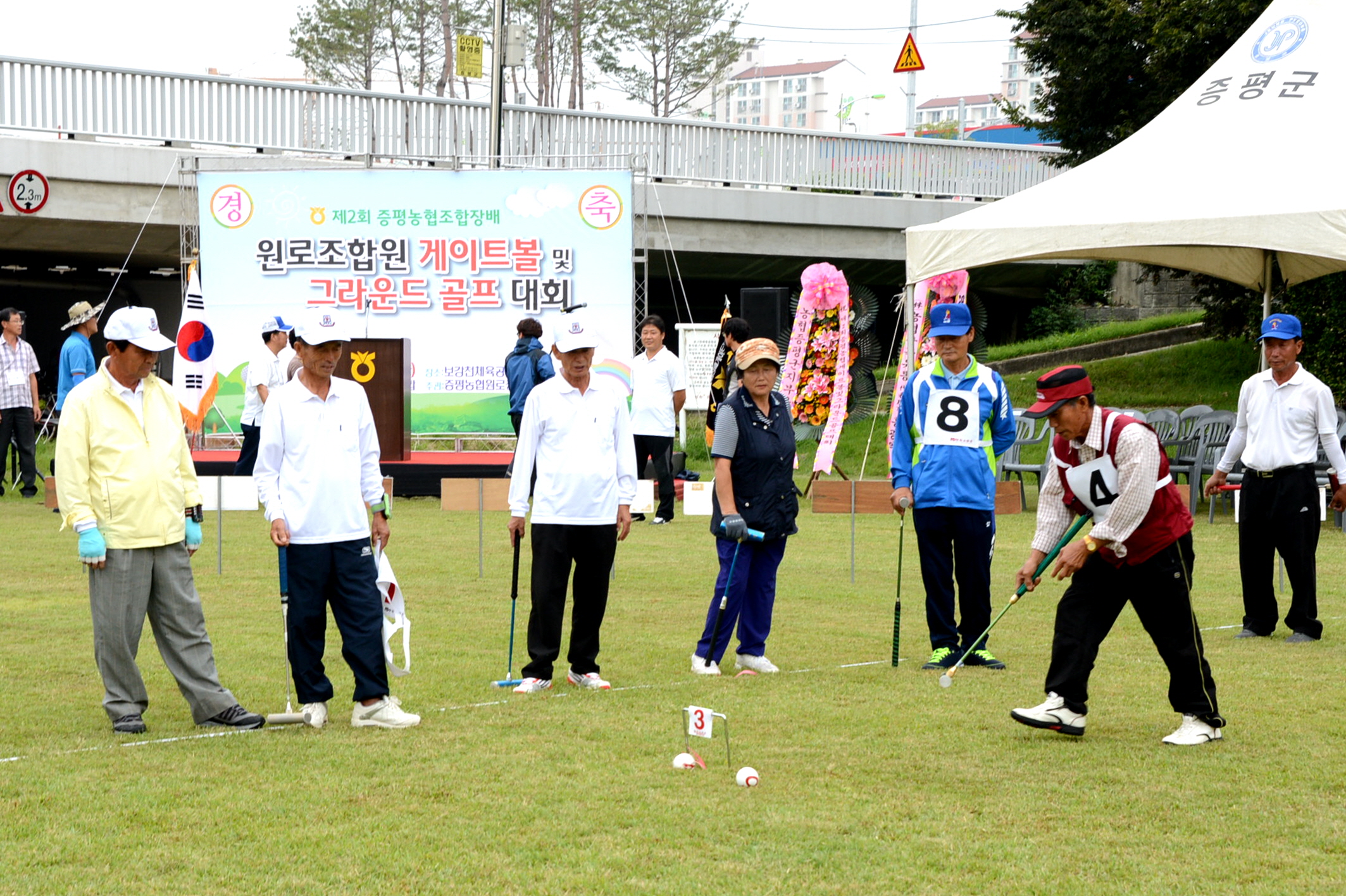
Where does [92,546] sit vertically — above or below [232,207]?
below

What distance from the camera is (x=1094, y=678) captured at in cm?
740

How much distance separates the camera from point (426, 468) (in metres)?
17.0

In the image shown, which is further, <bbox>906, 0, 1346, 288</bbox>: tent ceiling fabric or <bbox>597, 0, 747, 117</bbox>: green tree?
<bbox>597, 0, 747, 117</bbox>: green tree

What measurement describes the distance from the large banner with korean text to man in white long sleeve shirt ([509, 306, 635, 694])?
38.5 feet

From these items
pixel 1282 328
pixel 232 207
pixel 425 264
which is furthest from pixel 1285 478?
pixel 232 207

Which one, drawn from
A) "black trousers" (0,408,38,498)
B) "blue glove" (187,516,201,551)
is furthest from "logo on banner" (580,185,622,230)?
"blue glove" (187,516,201,551)

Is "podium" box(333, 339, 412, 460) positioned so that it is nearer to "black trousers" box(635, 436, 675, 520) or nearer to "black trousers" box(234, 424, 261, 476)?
"black trousers" box(234, 424, 261, 476)

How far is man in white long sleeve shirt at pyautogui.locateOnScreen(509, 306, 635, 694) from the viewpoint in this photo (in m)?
7.02

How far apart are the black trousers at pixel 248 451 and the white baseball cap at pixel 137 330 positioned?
23.9 ft

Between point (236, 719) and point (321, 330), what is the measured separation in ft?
5.52

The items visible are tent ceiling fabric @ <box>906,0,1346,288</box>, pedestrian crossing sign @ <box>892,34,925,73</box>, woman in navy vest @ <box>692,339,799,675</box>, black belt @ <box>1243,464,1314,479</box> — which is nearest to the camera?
woman in navy vest @ <box>692,339,799,675</box>

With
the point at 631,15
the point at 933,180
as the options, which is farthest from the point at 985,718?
the point at 631,15

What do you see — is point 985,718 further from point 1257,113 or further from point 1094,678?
point 1257,113

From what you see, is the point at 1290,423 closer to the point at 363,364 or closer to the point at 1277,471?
the point at 1277,471
